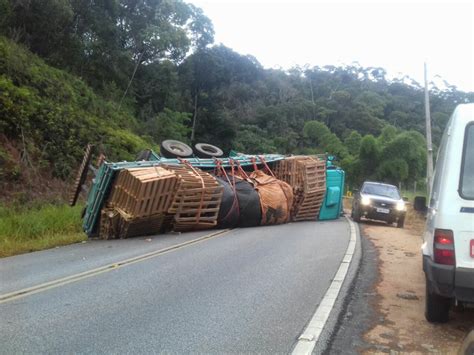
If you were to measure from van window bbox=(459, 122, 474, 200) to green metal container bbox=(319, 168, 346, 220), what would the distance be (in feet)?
49.4

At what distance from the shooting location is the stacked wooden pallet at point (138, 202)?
12500 mm

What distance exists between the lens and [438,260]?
4.74 meters

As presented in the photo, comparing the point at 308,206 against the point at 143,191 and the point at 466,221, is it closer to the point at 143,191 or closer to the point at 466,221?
the point at 143,191

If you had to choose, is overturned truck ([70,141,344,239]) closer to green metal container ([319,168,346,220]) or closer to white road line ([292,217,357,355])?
green metal container ([319,168,346,220])

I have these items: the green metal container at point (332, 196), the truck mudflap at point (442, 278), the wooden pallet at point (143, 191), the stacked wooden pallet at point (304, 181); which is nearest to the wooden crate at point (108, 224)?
the wooden pallet at point (143, 191)

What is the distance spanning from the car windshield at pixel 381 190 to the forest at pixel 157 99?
12.5 meters

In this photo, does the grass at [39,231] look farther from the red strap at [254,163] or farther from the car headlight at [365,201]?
the car headlight at [365,201]

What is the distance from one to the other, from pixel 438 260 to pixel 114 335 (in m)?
3.12

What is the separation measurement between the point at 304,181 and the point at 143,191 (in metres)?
7.65

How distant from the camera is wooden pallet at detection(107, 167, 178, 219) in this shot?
12.5m

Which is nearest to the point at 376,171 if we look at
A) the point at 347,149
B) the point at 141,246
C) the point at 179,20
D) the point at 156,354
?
the point at 347,149

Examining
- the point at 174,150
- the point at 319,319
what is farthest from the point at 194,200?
the point at 319,319

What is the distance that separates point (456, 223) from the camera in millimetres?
4676

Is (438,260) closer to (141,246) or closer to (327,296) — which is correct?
(327,296)
